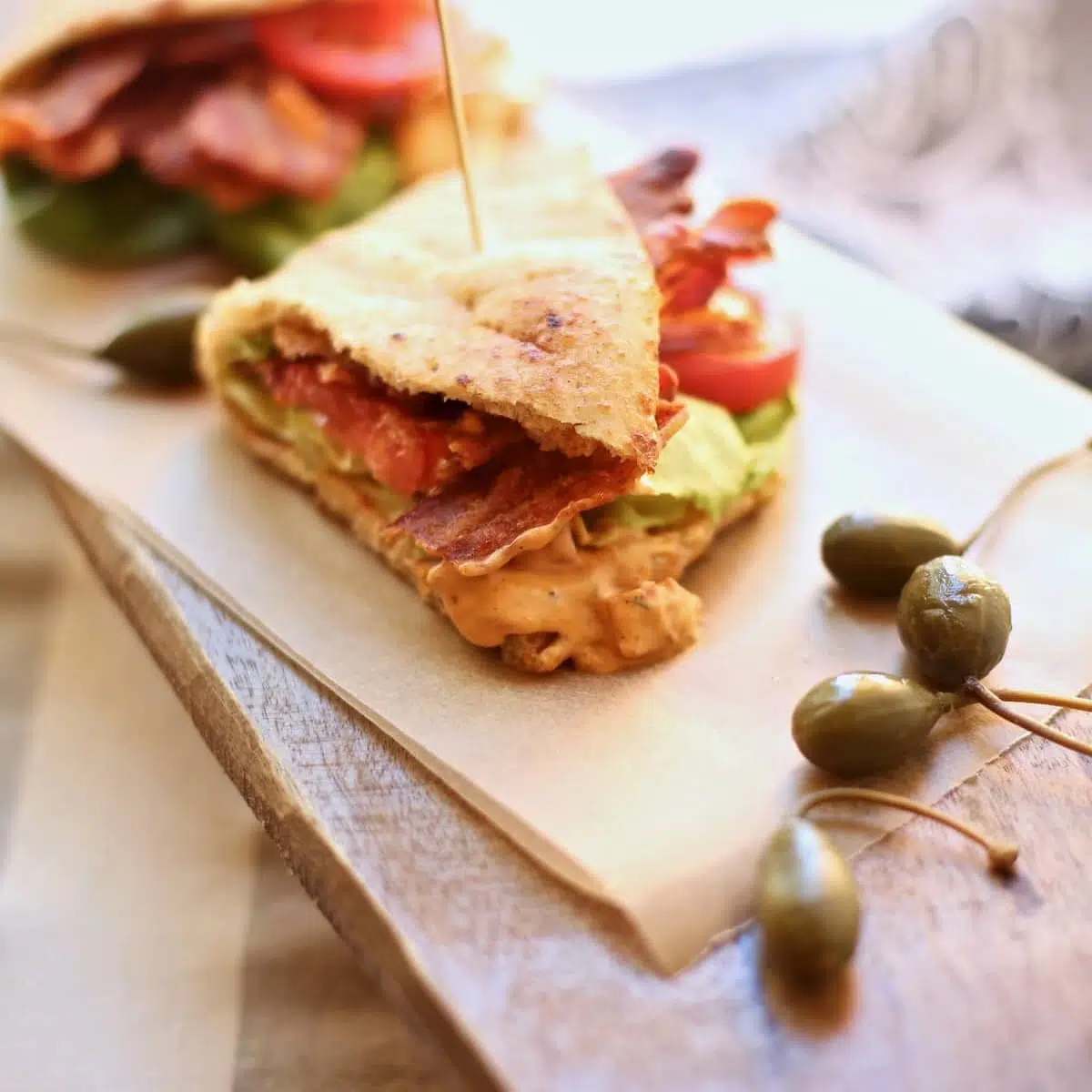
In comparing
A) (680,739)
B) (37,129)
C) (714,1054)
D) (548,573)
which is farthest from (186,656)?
(37,129)

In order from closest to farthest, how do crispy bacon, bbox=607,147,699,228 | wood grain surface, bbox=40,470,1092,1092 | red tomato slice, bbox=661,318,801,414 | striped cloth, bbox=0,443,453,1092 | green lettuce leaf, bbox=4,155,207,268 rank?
1. wood grain surface, bbox=40,470,1092,1092
2. striped cloth, bbox=0,443,453,1092
3. red tomato slice, bbox=661,318,801,414
4. crispy bacon, bbox=607,147,699,228
5. green lettuce leaf, bbox=4,155,207,268

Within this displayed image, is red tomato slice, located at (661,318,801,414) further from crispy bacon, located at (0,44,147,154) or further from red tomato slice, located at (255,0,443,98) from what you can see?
crispy bacon, located at (0,44,147,154)

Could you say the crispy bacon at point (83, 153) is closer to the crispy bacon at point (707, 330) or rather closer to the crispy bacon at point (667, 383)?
the crispy bacon at point (707, 330)

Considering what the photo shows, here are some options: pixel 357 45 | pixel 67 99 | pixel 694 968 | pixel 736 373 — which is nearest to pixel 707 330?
pixel 736 373

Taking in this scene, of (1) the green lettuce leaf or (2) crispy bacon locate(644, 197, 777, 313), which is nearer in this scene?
(2) crispy bacon locate(644, 197, 777, 313)

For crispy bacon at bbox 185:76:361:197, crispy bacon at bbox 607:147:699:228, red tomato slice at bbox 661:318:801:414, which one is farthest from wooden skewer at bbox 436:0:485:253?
crispy bacon at bbox 185:76:361:197

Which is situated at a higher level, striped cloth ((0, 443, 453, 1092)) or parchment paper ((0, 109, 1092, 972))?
parchment paper ((0, 109, 1092, 972))

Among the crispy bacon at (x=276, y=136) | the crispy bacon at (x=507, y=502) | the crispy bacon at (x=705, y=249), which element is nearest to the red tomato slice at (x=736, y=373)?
the crispy bacon at (x=705, y=249)

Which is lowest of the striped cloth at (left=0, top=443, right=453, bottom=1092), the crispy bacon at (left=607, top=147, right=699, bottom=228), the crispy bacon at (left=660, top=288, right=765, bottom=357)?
the striped cloth at (left=0, top=443, right=453, bottom=1092)

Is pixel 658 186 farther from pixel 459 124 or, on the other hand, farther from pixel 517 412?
pixel 517 412
